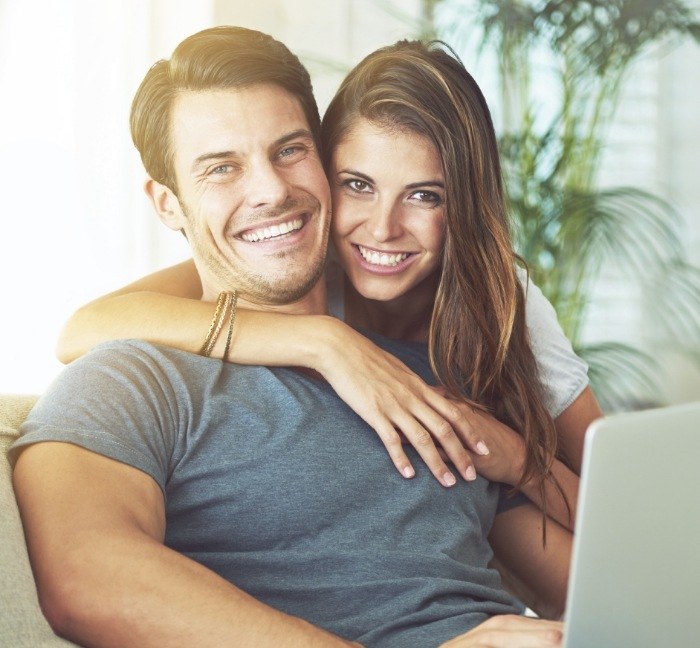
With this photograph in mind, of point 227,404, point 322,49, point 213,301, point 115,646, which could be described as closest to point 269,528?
point 227,404

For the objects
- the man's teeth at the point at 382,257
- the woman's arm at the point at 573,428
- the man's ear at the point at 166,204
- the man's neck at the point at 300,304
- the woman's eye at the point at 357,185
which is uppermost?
the woman's eye at the point at 357,185

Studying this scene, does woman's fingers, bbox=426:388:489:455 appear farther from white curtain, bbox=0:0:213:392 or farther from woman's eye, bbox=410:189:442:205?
white curtain, bbox=0:0:213:392

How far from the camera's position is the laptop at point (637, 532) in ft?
2.67

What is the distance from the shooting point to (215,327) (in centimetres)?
143

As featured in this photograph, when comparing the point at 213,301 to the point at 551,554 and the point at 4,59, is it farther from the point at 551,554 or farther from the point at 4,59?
the point at 4,59

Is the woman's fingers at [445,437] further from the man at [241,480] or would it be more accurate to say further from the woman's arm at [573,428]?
the woman's arm at [573,428]

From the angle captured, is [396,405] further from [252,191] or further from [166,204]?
[166,204]

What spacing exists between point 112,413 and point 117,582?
24cm

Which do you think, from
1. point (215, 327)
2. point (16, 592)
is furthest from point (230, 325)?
point (16, 592)

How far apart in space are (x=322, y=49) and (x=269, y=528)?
234cm

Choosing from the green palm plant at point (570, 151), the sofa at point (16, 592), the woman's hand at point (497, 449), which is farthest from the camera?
the green palm plant at point (570, 151)

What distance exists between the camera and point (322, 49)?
331cm

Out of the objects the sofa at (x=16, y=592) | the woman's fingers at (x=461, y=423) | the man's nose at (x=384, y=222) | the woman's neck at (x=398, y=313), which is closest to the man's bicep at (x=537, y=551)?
the woman's fingers at (x=461, y=423)

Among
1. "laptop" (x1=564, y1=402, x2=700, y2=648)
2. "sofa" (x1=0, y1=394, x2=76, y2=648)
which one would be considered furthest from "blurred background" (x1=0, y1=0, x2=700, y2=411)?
"laptop" (x1=564, y1=402, x2=700, y2=648)
